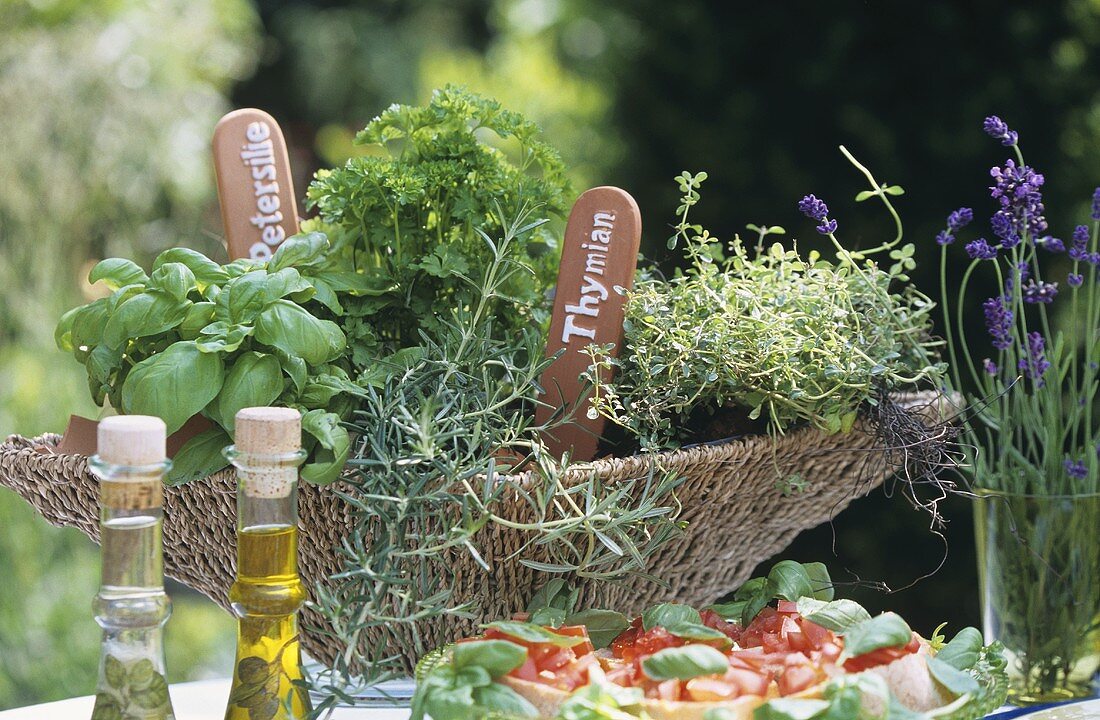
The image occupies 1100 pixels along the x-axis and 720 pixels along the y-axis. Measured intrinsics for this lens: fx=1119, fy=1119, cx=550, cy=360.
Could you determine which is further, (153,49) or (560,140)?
(153,49)

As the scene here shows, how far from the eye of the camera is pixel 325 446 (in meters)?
0.72

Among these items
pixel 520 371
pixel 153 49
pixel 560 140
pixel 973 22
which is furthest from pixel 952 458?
pixel 153 49

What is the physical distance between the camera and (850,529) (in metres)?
1.72

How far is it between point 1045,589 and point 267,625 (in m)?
0.61

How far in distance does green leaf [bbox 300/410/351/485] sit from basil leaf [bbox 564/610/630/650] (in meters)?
0.20

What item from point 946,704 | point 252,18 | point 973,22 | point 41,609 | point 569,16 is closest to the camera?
point 946,704

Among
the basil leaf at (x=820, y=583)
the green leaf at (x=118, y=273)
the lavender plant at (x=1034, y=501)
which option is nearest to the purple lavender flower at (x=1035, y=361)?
the lavender plant at (x=1034, y=501)

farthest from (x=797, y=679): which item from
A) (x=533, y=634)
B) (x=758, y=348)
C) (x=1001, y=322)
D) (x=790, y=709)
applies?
(x=1001, y=322)

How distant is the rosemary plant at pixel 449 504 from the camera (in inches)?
27.9

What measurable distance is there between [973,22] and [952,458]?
1.00 meters

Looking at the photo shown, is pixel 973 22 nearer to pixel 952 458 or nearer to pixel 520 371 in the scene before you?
pixel 952 458

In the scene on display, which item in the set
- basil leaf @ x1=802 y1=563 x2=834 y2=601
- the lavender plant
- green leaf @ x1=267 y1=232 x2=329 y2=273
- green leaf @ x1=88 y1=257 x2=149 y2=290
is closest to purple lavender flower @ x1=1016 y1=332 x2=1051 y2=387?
the lavender plant

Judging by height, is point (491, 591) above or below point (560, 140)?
below

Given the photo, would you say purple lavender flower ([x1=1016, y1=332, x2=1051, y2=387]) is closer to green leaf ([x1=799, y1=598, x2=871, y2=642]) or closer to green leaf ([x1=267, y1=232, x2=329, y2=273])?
green leaf ([x1=799, y1=598, x2=871, y2=642])
